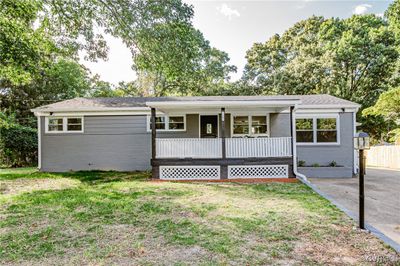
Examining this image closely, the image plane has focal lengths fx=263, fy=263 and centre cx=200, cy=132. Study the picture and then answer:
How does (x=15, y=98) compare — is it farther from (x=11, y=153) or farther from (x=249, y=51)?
(x=249, y=51)

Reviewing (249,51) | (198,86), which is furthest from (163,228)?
(249,51)

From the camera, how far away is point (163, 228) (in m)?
Result: 4.49

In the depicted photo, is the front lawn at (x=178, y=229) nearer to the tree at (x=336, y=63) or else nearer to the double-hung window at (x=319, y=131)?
the double-hung window at (x=319, y=131)

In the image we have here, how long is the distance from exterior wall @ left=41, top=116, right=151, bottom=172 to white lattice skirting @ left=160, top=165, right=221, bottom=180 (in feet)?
8.77

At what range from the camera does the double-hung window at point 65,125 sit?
12.3 metres

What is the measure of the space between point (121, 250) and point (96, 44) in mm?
10709

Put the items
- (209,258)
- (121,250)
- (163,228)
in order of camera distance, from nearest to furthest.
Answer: (209,258)
(121,250)
(163,228)

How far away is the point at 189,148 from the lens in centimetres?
977

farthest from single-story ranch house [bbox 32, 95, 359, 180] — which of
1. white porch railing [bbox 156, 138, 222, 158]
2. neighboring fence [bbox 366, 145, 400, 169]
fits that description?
neighboring fence [bbox 366, 145, 400, 169]

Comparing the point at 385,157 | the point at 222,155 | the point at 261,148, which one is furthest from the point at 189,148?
the point at 385,157

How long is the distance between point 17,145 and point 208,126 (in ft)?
42.3

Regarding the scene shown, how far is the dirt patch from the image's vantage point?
783 cm

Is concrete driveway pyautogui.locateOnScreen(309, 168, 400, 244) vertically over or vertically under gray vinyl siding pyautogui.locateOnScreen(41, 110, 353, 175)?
under

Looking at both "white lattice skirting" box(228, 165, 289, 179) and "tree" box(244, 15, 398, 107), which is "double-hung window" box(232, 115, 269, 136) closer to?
"white lattice skirting" box(228, 165, 289, 179)
